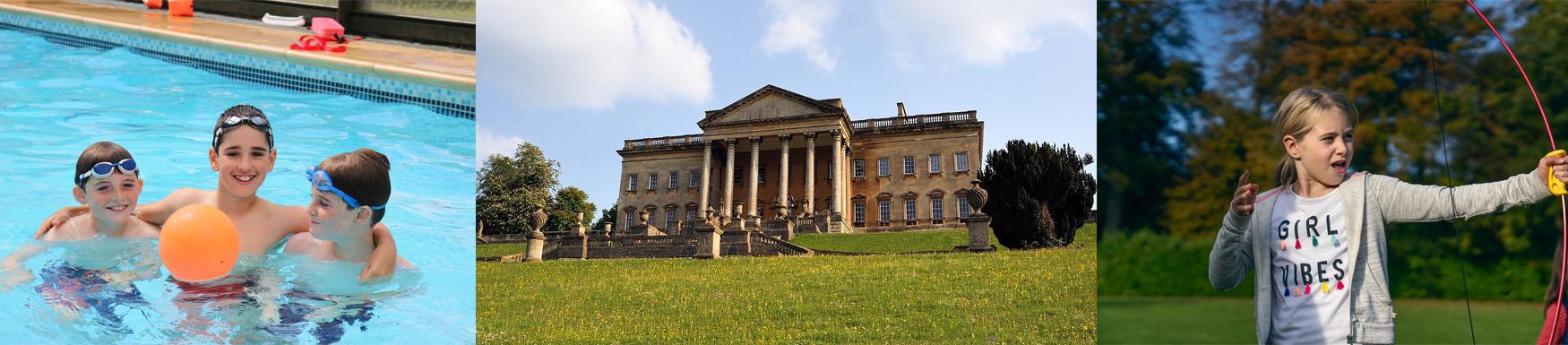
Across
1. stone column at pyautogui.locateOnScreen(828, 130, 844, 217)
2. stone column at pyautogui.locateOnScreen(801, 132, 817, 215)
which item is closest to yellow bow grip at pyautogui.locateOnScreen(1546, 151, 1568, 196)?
stone column at pyautogui.locateOnScreen(828, 130, 844, 217)

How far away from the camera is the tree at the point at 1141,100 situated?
6.09 metres

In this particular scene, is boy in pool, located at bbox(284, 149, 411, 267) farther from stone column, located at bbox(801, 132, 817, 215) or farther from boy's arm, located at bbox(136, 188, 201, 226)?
stone column, located at bbox(801, 132, 817, 215)

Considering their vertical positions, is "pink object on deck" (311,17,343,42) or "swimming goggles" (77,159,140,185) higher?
"pink object on deck" (311,17,343,42)

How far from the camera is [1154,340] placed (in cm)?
618

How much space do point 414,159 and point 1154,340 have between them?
6.87 meters

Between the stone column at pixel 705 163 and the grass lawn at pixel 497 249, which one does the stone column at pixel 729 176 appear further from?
the grass lawn at pixel 497 249

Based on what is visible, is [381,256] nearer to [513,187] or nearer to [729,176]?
[513,187]

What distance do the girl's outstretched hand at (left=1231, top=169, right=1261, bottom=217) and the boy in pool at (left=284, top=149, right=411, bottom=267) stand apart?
499 centimetres

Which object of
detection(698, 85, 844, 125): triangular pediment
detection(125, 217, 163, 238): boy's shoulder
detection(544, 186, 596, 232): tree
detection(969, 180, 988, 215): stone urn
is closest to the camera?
detection(125, 217, 163, 238): boy's shoulder

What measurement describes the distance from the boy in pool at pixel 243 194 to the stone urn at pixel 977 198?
489cm

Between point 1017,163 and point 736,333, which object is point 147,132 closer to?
point 736,333

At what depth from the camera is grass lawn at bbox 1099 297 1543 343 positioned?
5.11m

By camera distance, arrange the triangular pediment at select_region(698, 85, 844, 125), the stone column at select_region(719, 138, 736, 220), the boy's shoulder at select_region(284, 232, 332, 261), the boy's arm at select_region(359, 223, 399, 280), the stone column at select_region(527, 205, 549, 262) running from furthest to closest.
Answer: the stone column at select_region(527, 205, 549, 262) < the stone column at select_region(719, 138, 736, 220) < the triangular pediment at select_region(698, 85, 844, 125) < the boy's arm at select_region(359, 223, 399, 280) < the boy's shoulder at select_region(284, 232, 332, 261)

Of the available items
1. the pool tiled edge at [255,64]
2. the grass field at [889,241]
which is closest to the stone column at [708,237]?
the grass field at [889,241]
